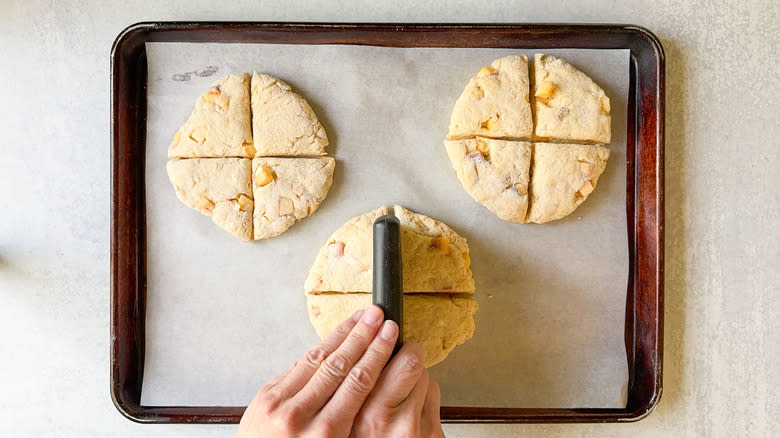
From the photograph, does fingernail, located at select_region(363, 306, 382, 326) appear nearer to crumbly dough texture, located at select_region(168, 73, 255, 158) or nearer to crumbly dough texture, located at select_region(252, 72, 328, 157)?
crumbly dough texture, located at select_region(252, 72, 328, 157)

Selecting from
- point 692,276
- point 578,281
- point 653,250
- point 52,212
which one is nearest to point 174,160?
point 52,212

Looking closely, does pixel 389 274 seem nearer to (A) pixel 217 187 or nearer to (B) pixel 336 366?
(B) pixel 336 366

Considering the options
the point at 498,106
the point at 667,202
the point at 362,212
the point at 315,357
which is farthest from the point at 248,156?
the point at 667,202

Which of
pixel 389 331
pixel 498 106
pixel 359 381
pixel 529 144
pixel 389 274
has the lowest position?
pixel 359 381

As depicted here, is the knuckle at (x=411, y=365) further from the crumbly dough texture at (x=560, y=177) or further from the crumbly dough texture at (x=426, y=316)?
the crumbly dough texture at (x=560, y=177)

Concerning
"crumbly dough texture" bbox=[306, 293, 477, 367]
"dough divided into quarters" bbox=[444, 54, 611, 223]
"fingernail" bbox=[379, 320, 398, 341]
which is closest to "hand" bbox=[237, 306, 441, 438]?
"fingernail" bbox=[379, 320, 398, 341]

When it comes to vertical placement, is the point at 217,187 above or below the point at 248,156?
below

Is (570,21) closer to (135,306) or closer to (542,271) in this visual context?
(542,271)
